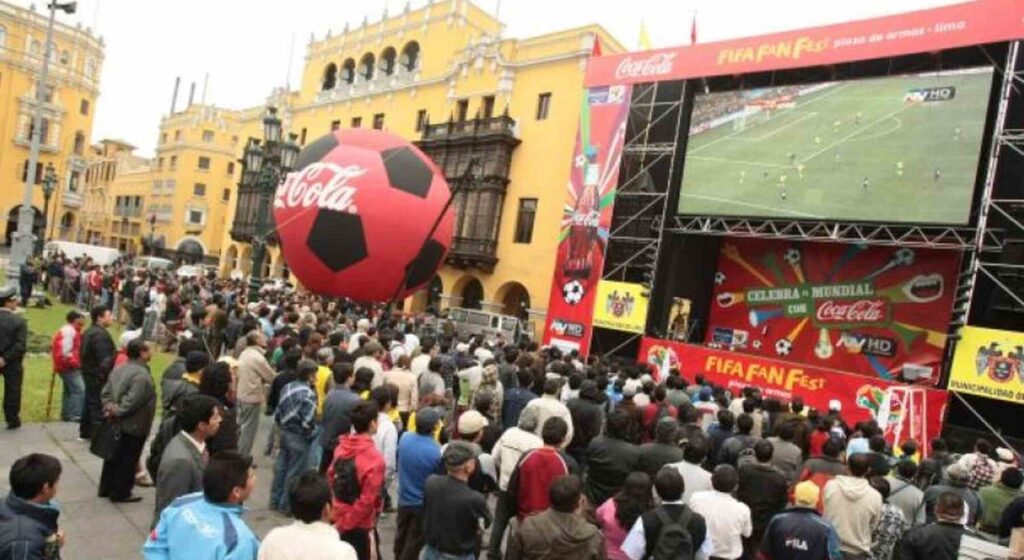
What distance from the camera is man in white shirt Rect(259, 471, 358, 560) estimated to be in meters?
3.05

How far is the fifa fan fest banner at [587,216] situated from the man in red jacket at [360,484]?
51.9ft

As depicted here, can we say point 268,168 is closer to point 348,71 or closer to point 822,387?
point 822,387

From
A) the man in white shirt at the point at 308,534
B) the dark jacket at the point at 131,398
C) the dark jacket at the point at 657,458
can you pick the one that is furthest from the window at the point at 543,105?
the man in white shirt at the point at 308,534

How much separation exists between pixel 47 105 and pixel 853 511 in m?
62.6

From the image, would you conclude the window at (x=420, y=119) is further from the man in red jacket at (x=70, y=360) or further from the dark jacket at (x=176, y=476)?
the dark jacket at (x=176, y=476)

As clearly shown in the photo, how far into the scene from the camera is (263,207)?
1284 centimetres

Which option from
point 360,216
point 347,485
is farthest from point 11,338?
point 347,485

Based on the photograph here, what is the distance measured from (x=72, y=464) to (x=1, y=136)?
56356 millimetres

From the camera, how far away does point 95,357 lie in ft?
25.5

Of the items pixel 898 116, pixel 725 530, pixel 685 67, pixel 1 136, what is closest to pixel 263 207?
pixel 725 530

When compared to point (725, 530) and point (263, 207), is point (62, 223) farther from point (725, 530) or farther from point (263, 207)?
point (725, 530)

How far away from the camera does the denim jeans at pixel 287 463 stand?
638cm

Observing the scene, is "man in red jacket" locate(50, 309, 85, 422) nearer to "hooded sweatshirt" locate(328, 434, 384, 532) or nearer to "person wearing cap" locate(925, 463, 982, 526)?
"hooded sweatshirt" locate(328, 434, 384, 532)

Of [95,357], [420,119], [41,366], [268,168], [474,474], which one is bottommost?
[41,366]
